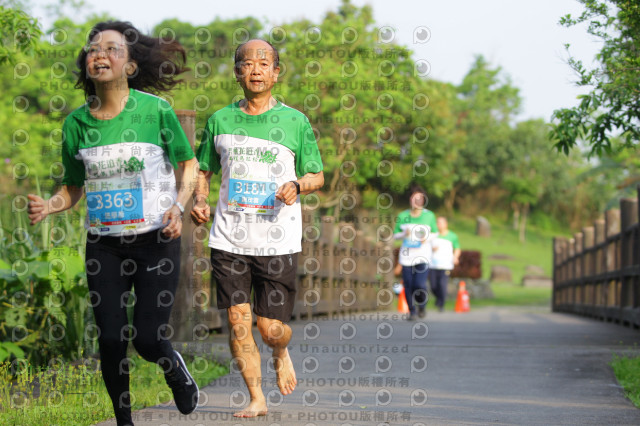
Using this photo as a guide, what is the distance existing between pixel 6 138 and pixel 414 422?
2948 centimetres

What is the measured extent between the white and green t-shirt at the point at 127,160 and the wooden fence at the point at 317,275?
2.75 meters

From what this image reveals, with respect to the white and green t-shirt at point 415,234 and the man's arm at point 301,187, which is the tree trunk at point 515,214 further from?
the man's arm at point 301,187

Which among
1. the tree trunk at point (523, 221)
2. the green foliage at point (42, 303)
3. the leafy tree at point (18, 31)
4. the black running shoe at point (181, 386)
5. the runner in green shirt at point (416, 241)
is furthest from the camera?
the tree trunk at point (523, 221)

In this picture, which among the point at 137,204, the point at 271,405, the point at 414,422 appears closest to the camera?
the point at 137,204

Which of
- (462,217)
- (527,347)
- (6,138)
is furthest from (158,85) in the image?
(462,217)

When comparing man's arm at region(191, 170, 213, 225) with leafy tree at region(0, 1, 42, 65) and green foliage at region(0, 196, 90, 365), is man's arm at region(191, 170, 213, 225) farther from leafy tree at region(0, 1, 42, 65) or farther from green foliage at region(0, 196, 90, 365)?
leafy tree at region(0, 1, 42, 65)

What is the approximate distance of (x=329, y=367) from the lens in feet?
24.5

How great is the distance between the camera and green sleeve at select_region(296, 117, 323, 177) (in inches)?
196

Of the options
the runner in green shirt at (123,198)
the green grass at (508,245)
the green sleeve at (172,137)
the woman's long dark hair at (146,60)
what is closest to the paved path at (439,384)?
the runner in green shirt at (123,198)

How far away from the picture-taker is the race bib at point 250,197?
191 inches

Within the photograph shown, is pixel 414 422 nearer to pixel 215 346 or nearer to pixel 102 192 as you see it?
pixel 102 192

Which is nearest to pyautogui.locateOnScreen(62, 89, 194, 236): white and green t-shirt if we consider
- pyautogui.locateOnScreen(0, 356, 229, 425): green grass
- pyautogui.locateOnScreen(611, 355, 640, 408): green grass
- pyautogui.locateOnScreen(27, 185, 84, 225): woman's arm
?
pyautogui.locateOnScreen(27, 185, 84, 225): woman's arm

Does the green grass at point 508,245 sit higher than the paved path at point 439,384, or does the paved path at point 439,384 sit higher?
the green grass at point 508,245

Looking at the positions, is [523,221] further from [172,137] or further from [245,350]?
[172,137]
